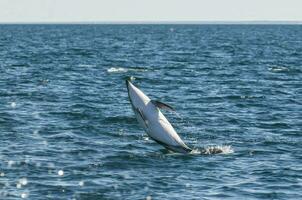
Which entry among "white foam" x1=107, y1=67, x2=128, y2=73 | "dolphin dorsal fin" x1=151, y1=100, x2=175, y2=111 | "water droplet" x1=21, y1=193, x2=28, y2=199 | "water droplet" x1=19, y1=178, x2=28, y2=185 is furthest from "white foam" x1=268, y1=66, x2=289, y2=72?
"water droplet" x1=21, y1=193, x2=28, y2=199

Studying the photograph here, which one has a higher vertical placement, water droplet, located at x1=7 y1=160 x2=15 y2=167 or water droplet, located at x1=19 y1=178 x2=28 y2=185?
water droplet, located at x1=7 y1=160 x2=15 y2=167

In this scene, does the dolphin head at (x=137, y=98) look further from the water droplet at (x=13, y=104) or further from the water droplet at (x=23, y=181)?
the water droplet at (x=13, y=104)

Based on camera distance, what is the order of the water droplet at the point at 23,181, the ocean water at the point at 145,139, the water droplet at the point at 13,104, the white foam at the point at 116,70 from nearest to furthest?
the ocean water at the point at 145,139 < the water droplet at the point at 23,181 < the water droplet at the point at 13,104 < the white foam at the point at 116,70

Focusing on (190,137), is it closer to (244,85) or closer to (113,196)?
(113,196)

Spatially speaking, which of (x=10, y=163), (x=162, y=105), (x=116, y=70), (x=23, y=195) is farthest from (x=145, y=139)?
(x=116, y=70)

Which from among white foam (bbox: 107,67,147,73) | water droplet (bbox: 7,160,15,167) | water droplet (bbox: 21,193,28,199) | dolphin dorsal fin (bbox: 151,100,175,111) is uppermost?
white foam (bbox: 107,67,147,73)

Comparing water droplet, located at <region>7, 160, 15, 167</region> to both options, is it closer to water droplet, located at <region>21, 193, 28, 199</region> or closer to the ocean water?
the ocean water

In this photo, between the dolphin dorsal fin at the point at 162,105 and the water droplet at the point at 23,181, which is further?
the dolphin dorsal fin at the point at 162,105

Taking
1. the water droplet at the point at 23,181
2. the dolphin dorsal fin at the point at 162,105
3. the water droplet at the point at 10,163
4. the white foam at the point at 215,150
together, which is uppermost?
the dolphin dorsal fin at the point at 162,105

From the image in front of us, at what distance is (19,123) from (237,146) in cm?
1038

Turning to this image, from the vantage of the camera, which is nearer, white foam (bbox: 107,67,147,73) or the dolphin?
the dolphin

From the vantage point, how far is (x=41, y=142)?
27016mm

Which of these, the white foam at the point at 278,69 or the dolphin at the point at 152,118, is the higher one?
the white foam at the point at 278,69

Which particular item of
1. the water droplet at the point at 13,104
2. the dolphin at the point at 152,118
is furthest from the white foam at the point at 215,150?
the water droplet at the point at 13,104
